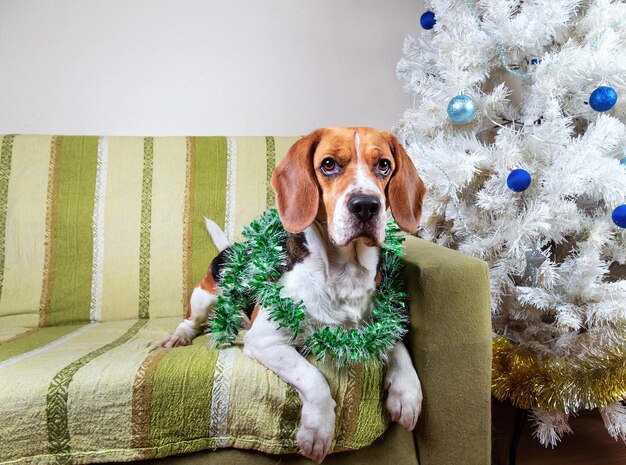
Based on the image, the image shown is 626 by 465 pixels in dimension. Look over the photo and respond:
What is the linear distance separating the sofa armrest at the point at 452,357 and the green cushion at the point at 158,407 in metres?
0.13

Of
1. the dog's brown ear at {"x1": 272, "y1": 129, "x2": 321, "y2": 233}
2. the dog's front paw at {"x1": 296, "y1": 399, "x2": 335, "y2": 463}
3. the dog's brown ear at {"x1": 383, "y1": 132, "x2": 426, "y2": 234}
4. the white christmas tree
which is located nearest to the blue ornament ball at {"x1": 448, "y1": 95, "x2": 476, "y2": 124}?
the white christmas tree

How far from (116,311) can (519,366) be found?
1.48 m

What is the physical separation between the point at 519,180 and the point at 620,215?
0.93ft

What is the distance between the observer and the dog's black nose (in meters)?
1.00

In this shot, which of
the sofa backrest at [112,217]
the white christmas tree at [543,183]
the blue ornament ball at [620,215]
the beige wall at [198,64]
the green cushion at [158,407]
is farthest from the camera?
the beige wall at [198,64]

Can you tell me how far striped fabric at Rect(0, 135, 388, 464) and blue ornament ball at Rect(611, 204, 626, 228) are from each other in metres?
0.84

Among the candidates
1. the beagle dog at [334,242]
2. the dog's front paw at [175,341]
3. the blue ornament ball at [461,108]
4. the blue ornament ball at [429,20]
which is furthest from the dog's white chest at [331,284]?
the blue ornament ball at [429,20]

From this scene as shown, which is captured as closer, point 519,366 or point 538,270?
point 538,270

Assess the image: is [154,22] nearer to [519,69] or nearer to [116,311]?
[116,311]

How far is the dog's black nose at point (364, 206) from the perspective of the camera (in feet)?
3.28

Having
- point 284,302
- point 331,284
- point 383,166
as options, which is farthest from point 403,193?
point 284,302

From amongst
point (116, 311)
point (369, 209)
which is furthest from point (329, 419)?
point (116, 311)

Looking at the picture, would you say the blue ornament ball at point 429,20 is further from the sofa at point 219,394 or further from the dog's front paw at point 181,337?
the dog's front paw at point 181,337

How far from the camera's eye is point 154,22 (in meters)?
2.05
